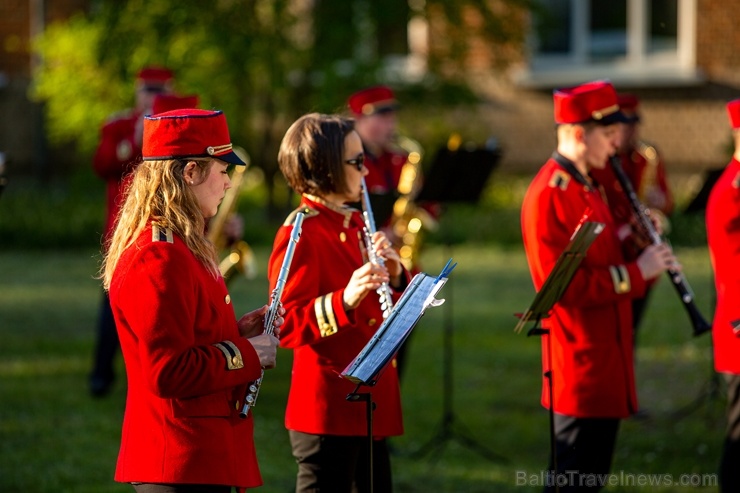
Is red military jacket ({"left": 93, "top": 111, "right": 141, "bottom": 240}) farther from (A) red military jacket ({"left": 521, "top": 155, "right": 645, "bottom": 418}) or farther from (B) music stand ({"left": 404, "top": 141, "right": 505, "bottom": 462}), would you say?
(A) red military jacket ({"left": 521, "top": 155, "right": 645, "bottom": 418})

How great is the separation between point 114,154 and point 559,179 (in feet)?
13.9

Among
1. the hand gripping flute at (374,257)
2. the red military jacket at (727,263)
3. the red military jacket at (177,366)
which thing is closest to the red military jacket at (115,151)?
the hand gripping flute at (374,257)

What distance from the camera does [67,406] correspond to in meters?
8.49

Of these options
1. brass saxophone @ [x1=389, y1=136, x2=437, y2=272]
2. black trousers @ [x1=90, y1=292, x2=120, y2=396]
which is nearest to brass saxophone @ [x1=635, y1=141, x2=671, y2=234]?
brass saxophone @ [x1=389, y1=136, x2=437, y2=272]

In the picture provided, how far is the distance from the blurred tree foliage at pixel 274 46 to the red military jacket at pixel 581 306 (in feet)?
29.9

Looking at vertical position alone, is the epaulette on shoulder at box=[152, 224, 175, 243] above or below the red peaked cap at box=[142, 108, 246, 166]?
below

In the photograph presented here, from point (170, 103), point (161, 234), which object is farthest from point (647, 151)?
point (161, 234)

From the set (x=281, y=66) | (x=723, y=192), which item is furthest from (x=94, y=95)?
(x=723, y=192)

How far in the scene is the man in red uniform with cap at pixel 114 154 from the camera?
8383mm

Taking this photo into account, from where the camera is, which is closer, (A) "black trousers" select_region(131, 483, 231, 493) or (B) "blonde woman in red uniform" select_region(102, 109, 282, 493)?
(B) "blonde woman in red uniform" select_region(102, 109, 282, 493)

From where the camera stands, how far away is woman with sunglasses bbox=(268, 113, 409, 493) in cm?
446

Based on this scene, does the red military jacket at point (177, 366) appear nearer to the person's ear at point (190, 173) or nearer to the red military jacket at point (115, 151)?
the person's ear at point (190, 173)

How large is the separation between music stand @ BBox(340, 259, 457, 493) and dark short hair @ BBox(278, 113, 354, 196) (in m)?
0.70
